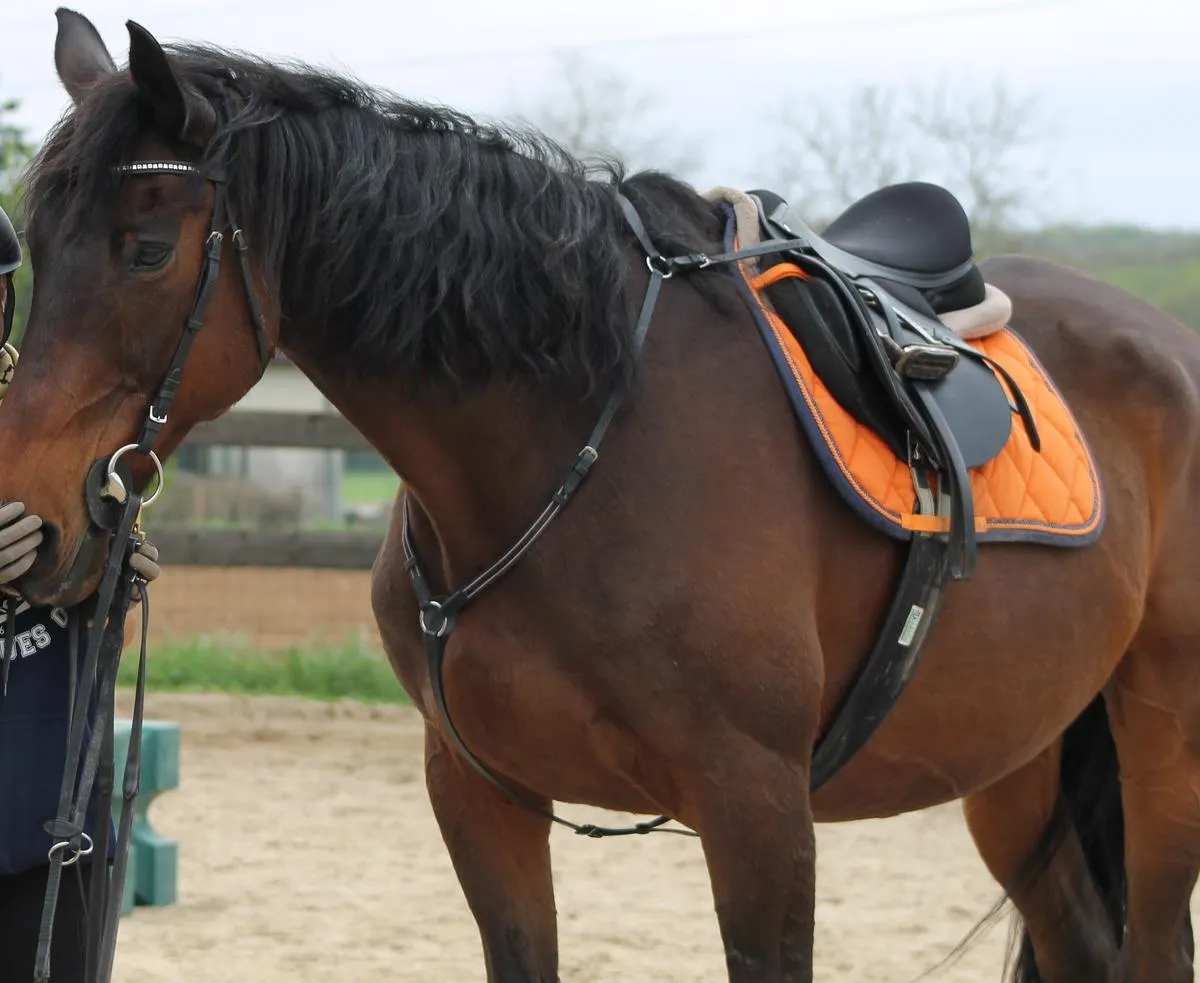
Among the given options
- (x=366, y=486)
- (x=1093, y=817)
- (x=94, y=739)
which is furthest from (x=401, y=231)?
(x=366, y=486)

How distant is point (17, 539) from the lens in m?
1.95

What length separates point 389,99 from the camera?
2447 mm

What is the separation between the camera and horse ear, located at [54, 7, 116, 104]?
2324 mm

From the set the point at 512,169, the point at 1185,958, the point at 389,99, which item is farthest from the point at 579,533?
the point at 1185,958

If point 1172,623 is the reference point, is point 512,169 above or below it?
above

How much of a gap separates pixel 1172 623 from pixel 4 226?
2.23 m

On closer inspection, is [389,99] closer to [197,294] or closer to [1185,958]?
[197,294]

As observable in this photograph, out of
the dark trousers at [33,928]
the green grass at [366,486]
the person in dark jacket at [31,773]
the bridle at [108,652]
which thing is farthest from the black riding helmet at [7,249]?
the green grass at [366,486]

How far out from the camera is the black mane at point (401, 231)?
2195 millimetres

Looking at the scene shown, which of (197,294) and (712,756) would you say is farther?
(712,756)

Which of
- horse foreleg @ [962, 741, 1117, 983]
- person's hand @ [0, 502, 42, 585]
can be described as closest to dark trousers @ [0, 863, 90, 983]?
person's hand @ [0, 502, 42, 585]

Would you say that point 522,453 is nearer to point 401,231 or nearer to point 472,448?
point 472,448

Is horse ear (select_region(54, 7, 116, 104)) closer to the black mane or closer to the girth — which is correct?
→ the black mane

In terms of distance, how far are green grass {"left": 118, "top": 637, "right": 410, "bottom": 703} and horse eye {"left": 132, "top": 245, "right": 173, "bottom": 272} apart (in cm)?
571
